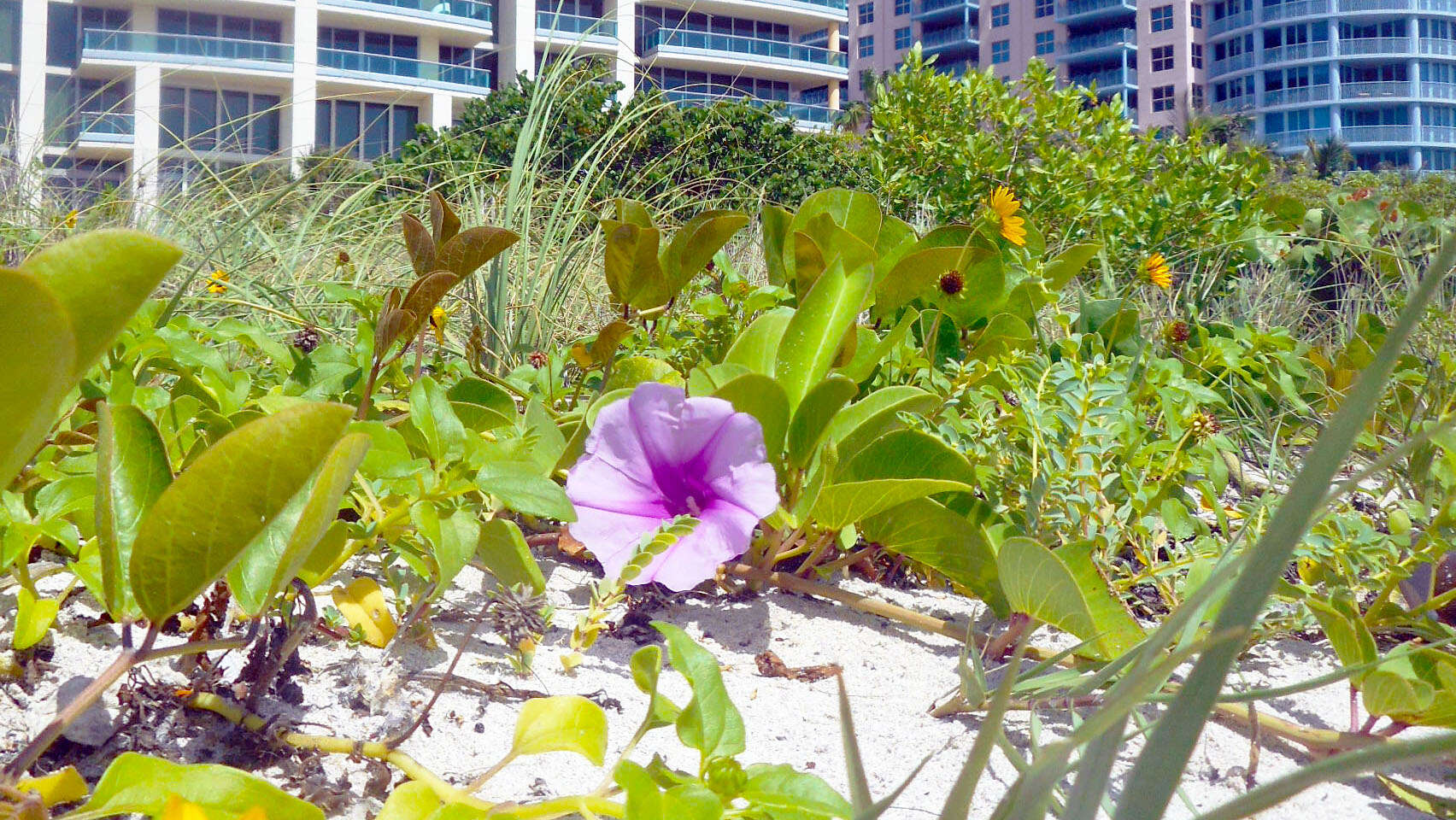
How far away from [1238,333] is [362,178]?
3469mm

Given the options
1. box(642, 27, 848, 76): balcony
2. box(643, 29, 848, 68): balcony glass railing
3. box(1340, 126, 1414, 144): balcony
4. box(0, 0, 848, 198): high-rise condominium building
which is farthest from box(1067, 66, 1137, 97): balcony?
box(642, 27, 848, 76): balcony

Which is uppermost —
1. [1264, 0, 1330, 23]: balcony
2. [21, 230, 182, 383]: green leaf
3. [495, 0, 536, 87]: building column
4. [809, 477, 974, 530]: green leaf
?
[1264, 0, 1330, 23]: balcony

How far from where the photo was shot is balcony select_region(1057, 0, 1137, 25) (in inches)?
1945

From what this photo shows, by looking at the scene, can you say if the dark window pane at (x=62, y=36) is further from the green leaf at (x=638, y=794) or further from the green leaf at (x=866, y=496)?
the green leaf at (x=638, y=794)

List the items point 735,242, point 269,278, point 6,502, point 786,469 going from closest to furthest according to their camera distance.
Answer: point 6,502
point 786,469
point 269,278
point 735,242

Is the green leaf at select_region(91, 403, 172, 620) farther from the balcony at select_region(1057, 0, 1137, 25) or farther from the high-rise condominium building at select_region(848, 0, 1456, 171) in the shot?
the balcony at select_region(1057, 0, 1137, 25)

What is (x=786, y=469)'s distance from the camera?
124cm

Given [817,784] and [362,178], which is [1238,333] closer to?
[817,784]

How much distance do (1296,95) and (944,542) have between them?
57.8m

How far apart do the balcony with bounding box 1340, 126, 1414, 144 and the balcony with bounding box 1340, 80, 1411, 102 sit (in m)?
1.37

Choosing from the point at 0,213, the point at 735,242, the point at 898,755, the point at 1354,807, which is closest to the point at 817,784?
the point at 898,755

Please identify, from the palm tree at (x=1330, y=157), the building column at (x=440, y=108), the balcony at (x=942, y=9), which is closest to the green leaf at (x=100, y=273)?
the building column at (x=440, y=108)

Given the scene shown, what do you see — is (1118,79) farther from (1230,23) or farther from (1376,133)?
(1376,133)

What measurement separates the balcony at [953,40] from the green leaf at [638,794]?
181ft
